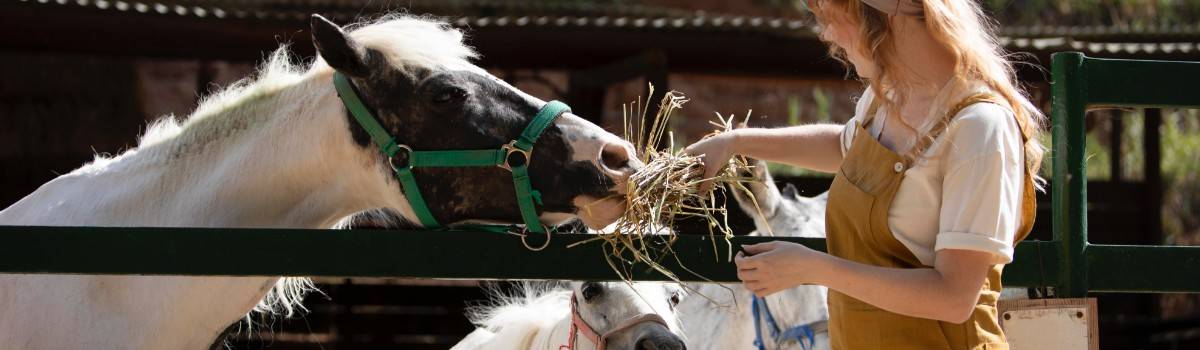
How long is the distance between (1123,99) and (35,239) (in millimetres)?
1767

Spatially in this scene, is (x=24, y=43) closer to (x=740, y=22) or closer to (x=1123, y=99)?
(x=740, y=22)

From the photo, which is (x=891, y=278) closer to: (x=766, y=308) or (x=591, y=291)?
(x=591, y=291)

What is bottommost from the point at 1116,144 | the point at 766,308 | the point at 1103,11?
the point at 766,308

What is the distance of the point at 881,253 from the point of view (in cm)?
177

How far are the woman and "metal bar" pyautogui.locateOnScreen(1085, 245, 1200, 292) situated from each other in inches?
8.5

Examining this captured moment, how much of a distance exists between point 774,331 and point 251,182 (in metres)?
1.93

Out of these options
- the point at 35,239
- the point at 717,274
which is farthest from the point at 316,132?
the point at 717,274

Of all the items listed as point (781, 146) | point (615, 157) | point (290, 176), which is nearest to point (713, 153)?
point (781, 146)

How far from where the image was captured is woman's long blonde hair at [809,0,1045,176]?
5.60ft

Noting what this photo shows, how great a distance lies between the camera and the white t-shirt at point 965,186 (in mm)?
1616

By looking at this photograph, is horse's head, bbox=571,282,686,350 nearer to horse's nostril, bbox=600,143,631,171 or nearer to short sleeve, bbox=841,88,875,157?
horse's nostril, bbox=600,143,631,171

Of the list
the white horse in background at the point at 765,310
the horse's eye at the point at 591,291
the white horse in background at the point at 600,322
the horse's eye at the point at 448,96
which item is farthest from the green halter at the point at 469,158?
the white horse in background at the point at 765,310

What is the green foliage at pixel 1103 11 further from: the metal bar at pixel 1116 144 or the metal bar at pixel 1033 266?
the metal bar at pixel 1033 266

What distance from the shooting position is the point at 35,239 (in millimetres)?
1878
